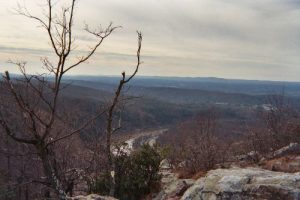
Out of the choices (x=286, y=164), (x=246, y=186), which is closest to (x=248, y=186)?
(x=246, y=186)

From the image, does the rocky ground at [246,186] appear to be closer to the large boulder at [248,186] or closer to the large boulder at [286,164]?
the large boulder at [248,186]

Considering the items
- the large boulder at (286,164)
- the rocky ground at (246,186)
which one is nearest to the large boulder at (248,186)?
the rocky ground at (246,186)

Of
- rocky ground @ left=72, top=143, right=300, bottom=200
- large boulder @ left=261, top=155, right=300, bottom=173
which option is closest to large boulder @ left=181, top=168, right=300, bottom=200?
rocky ground @ left=72, top=143, right=300, bottom=200

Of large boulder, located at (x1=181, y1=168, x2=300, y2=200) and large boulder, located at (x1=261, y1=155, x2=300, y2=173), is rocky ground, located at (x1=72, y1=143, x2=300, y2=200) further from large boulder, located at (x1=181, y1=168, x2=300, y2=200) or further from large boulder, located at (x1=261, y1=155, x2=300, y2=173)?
large boulder, located at (x1=261, y1=155, x2=300, y2=173)

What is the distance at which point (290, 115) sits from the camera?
A: 1042 inches

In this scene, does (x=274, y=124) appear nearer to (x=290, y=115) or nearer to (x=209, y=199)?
(x=290, y=115)

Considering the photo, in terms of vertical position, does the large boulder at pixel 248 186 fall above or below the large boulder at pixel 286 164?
above

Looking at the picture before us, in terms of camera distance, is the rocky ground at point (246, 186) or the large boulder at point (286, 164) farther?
the large boulder at point (286, 164)

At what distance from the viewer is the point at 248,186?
838 cm

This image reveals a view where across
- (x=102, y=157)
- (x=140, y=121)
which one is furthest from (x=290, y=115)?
(x=140, y=121)

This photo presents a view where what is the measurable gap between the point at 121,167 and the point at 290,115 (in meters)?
13.3

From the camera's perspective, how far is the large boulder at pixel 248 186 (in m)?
8.04

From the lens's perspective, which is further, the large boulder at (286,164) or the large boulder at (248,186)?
the large boulder at (286,164)

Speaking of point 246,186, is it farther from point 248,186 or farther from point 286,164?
point 286,164
